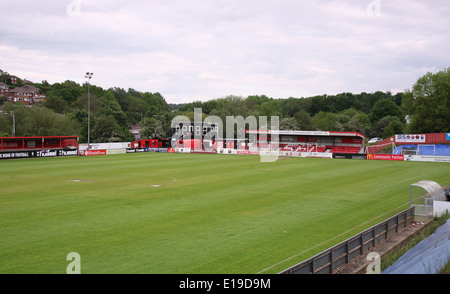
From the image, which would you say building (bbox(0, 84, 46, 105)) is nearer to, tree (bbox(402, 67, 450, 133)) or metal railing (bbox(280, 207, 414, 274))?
tree (bbox(402, 67, 450, 133))

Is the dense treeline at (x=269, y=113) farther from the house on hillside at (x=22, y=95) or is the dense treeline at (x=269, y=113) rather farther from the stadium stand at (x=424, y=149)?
the house on hillside at (x=22, y=95)

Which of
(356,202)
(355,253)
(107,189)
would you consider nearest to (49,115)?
(107,189)

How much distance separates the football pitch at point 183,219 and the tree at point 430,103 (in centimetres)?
4664

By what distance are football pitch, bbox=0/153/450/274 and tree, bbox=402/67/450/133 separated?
153 feet

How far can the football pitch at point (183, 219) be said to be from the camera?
12.9 m

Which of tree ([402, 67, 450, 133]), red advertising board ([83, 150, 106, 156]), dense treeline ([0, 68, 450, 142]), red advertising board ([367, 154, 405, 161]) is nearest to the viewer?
red advertising board ([367, 154, 405, 161])

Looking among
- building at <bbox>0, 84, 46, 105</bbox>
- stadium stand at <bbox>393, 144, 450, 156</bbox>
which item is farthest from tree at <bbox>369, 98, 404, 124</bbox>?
building at <bbox>0, 84, 46, 105</bbox>

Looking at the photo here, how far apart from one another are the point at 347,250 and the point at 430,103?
7505 cm

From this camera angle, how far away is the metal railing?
1031 cm

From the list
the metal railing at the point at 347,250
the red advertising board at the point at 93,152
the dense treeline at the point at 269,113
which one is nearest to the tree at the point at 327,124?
the dense treeline at the point at 269,113

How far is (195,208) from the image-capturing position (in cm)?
2138
